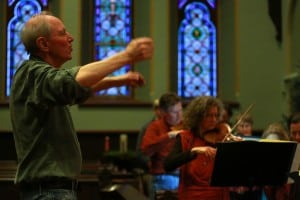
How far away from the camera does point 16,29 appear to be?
34.7 feet

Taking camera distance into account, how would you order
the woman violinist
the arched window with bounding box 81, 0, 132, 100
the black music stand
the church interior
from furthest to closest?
the arched window with bounding box 81, 0, 132, 100 < the church interior < the woman violinist < the black music stand

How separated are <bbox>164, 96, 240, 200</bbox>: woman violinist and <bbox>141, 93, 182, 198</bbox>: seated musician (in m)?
1.18

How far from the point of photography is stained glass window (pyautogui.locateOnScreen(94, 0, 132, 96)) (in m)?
10.5

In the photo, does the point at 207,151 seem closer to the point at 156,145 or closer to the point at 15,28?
the point at 156,145

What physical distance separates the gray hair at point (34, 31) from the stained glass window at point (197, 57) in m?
7.91

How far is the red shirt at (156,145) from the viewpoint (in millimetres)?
5703

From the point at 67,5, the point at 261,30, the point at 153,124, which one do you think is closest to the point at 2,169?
the point at 153,124

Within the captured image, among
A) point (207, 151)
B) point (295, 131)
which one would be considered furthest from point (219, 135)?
point (295, 131)

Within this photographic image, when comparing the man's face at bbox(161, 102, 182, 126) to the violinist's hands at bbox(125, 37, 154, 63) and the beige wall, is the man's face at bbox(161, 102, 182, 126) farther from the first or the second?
the beige wall

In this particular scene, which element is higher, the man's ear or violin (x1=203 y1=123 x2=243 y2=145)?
the man's ear

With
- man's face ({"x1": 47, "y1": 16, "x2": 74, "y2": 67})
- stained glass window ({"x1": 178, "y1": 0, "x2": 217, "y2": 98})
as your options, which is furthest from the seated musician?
stained glass window ({"x1": 178, "y1": 0, "x2": 217, "y2": 98})

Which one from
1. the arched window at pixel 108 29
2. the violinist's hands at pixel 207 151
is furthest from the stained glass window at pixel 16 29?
the violinist's hands at pixel 207 151

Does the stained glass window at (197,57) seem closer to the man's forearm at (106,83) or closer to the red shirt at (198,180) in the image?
the red shirt at (198,180)

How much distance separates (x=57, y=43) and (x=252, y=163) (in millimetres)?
1921
